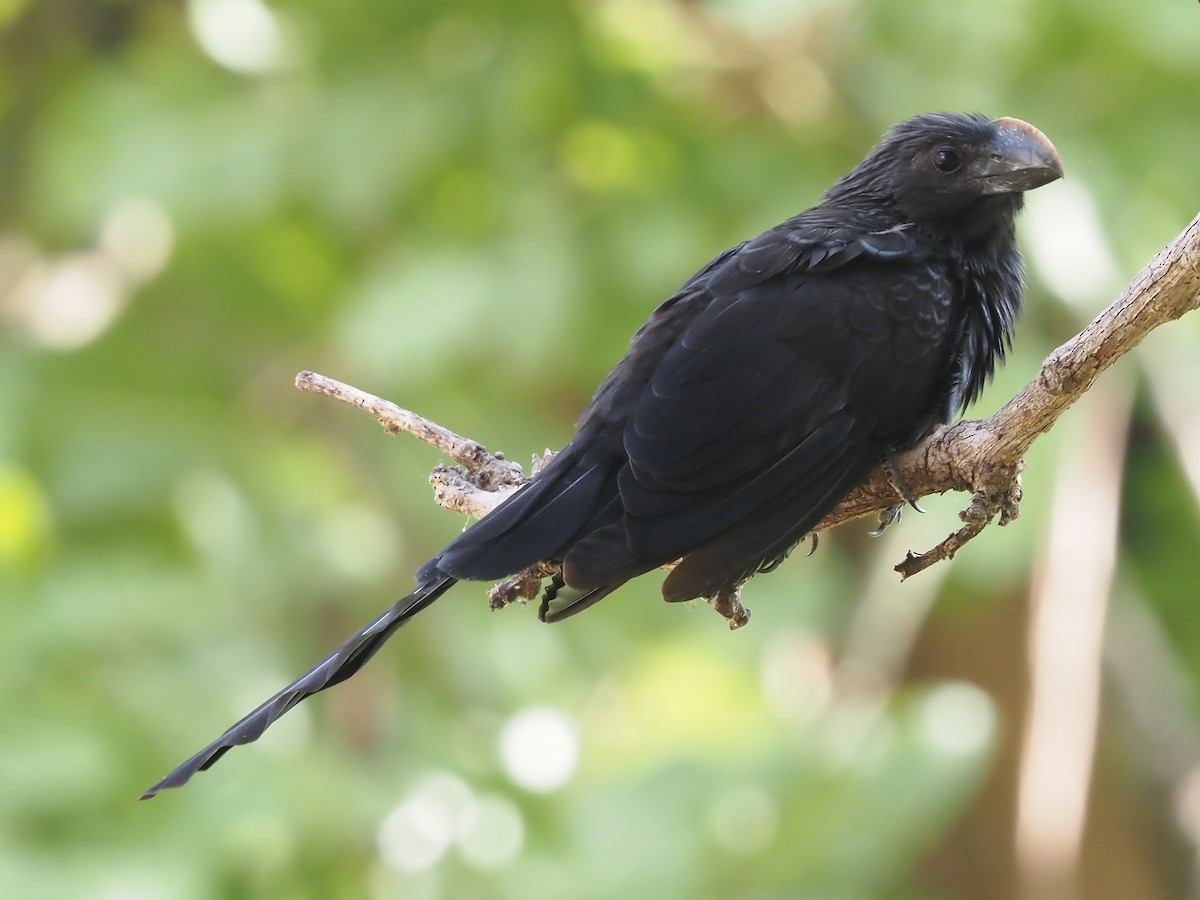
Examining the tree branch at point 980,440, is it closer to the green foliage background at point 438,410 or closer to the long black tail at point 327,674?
the long black tail at point 327,674

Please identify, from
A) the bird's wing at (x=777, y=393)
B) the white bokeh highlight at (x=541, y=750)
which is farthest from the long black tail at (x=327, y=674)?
the white bokeh highlight at (x=541, y=750)

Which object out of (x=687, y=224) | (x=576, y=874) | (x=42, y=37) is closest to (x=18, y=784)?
(x=576, y=874)

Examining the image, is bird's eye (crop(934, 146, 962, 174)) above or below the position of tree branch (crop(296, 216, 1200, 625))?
above

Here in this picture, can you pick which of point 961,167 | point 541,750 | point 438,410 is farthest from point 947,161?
point 541,750

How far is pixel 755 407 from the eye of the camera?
2.84 m

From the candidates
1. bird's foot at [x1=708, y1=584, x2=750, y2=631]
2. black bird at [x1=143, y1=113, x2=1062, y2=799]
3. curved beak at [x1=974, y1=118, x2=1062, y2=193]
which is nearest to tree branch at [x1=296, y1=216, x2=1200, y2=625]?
black bird at [x1=143, y1=113, x2=1062, y2=799]

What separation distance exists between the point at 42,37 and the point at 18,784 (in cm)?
360

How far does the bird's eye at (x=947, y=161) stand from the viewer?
3.44m

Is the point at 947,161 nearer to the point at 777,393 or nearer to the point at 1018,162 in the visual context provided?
the point at 1018,162

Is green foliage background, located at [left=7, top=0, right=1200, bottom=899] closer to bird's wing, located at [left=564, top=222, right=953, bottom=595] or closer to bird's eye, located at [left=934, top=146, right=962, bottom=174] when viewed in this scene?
bird's eye, located at [left=934, top=146, right=962, bottom=174]

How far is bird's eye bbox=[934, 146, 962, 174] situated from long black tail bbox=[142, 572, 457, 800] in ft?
4.87

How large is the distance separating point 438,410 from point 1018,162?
2648 mm

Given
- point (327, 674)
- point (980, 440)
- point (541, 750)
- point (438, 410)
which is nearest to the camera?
point (980, 440)

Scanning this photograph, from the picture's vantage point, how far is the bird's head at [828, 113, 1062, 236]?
3.31 meters
